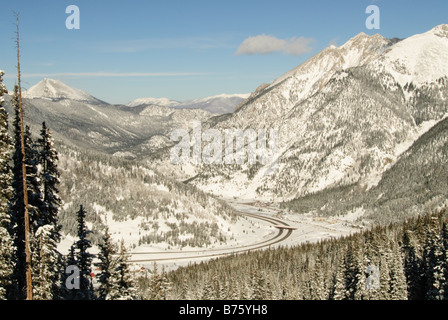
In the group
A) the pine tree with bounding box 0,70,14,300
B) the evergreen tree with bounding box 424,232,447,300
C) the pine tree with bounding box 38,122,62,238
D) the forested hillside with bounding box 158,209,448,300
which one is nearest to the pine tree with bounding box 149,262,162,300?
the forested hillside with bounding box 158,209,448,300

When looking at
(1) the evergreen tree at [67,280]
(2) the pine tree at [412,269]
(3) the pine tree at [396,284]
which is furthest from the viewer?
(2) the pine tree at [412,269]

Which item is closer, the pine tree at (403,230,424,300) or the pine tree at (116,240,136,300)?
the pine tree at (116,240,136,300)

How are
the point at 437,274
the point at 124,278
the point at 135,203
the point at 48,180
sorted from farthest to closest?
the point at 135,203
the point at 437,274
the point at 48,180
the point at 124,278

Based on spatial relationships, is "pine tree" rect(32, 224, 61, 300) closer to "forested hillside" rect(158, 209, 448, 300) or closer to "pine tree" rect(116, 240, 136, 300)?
"pine tree" rect(116, 240, 136, 300)

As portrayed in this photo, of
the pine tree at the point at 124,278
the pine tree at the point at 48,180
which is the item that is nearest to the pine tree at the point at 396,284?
the pine tree at the point at 124,278

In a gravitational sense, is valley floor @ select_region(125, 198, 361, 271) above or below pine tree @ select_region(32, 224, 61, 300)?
below

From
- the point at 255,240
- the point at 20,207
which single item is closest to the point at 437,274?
the point at 20,207

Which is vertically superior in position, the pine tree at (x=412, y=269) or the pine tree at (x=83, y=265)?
the pine tree at (x=83, y=265)

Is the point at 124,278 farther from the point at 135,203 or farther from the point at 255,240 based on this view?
the point at 255,240

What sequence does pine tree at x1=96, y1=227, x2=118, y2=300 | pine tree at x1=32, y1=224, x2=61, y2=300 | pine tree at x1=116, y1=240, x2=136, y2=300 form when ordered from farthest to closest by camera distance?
pine tree at x1=116, y1=240, x2=136, y2=300 < pine tree at x1=96, y1=227, x2=118, y2=300 < pine tree at x1=32, y1=224, x2=61, y2=300

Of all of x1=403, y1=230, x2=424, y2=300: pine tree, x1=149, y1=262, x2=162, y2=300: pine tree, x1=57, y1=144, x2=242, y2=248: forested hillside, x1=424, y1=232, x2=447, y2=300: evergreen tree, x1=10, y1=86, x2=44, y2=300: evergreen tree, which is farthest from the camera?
x1=57, y1=144, x2=242, y2=248: forested hillside

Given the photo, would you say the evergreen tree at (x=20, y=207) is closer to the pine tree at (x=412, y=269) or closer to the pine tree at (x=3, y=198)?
the pine tree at (x=3, y=198)
